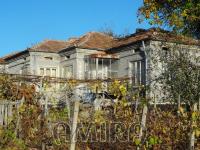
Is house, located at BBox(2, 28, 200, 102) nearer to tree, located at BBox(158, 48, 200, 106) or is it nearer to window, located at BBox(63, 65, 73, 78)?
window, located at BBox(63, 65, 73, 78)

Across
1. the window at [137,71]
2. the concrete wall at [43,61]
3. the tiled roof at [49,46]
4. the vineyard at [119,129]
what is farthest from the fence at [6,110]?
the tiled roof at [49,46]

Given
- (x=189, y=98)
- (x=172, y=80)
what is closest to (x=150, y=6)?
(x=172, y=80)

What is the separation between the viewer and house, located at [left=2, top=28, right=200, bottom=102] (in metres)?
29.7

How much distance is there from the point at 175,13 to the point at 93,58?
11.9 metres

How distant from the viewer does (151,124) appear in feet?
27.7

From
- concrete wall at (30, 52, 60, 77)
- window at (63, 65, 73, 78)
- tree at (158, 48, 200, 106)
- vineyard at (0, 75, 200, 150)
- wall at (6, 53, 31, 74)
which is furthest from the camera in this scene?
wall at (6, 53, 31, 74)

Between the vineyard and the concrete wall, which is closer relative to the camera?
the vineyard

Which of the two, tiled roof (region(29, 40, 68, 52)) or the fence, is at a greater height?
tiled roof (region(29, 40, 68, 52))

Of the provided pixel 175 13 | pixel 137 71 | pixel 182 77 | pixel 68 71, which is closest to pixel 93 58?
pixel 68 71

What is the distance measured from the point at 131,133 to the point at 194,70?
3.31 meters

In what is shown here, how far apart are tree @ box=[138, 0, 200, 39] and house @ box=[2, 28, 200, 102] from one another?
554 centimetres

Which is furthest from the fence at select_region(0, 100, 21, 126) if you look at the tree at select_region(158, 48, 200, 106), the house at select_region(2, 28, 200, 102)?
the house at select_region(2, 28, 200, 102)

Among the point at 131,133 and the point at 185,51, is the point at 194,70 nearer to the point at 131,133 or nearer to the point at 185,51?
the point at 185,51

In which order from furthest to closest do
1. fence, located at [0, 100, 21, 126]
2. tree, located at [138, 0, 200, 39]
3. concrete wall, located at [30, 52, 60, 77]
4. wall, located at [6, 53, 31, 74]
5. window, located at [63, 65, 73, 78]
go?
wall, located at [6, 53, 31, 74] < concrete wall, located at [30, 52, 60, 77] < window, located at [63, 65, 73, 78] < tree, located at [138, 0, 200, 39] < fence, located at [0, 100, 21, 126]
